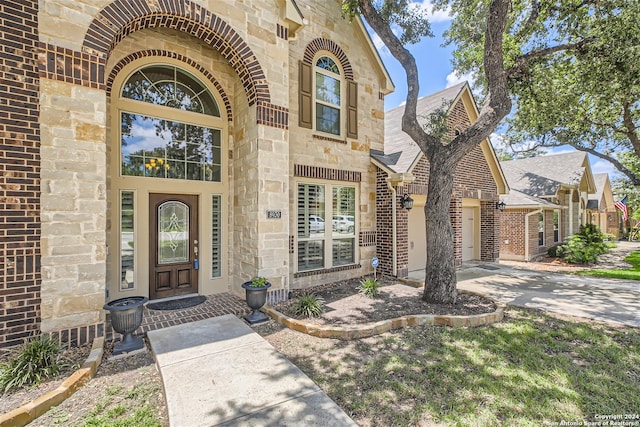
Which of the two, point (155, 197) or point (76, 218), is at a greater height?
point (155, 197)

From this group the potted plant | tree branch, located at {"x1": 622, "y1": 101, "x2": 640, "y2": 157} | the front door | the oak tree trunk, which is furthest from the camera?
tree branch, located at {"x1": 622, "y1": 101, "x2": 640, "y2": 157}

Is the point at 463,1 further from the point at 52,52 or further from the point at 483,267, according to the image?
the point at 52,52

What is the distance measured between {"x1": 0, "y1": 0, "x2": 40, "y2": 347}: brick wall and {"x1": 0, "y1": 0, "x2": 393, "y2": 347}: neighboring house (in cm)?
2

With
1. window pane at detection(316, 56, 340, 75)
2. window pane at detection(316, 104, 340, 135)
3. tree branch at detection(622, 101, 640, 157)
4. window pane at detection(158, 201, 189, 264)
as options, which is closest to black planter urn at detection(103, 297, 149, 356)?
window pane at detection(158, 201, 189, 264)

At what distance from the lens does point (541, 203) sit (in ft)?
44.6

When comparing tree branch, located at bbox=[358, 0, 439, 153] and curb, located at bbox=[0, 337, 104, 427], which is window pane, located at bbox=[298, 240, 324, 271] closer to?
tree branch, located at bbox=[358, 0, 439, 153]

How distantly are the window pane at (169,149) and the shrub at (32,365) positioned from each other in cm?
336

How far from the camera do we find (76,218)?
4.29 meters

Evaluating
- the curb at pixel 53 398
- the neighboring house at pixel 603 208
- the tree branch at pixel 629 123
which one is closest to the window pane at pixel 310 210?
the curb at pixel 53 398

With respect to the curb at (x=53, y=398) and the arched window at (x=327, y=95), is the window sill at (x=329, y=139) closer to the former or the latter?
the arched window at (x=327, y=95)

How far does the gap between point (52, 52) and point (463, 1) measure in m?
10.0

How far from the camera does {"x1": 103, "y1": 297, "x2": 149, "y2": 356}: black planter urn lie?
4.08m

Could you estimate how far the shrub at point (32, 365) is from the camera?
10.8 ft

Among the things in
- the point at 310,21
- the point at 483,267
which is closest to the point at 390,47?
A: the point at 310,21
